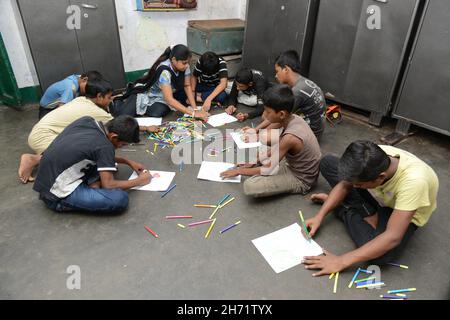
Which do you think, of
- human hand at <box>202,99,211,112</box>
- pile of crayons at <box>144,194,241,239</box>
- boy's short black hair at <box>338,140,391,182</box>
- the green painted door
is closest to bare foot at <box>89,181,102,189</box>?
pile of crayons at <box>144,194,241,239</box>

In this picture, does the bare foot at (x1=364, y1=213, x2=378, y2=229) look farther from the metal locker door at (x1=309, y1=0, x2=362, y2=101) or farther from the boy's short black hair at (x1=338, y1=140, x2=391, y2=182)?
the metal locker door at (x1=309, y1=0, x2=362, y2=101)

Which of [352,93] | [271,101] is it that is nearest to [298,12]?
[352,93]

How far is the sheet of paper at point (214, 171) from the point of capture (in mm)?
2844

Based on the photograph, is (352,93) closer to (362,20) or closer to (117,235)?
(362,20)

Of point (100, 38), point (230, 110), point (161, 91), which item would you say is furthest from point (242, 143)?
point (100, 38)

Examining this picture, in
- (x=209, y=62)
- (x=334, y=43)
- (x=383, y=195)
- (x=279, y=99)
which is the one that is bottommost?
(x=383, y=195)

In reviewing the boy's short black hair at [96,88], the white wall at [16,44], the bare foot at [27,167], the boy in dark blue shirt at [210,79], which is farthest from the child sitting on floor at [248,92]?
the white wall at [16,44]

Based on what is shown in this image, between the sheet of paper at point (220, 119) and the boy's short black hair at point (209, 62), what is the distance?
1.96 ft

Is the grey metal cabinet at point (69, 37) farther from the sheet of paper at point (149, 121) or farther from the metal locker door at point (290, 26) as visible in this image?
the metal locker door at point (290, 26)

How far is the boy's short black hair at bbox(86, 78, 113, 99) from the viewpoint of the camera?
9.32 feet

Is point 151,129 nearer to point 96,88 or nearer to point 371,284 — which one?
point 96,88

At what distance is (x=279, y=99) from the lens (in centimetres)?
237

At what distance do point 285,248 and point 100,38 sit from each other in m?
3.69

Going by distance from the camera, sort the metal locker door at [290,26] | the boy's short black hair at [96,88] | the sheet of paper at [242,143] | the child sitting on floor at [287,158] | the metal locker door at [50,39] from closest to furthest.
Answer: the child sitting on floor at [287,158], the boy's short black hair at [96,88], the sheet of paper at [242,143], the metal locker door at [50,39], the metal locker door at [290,26]
